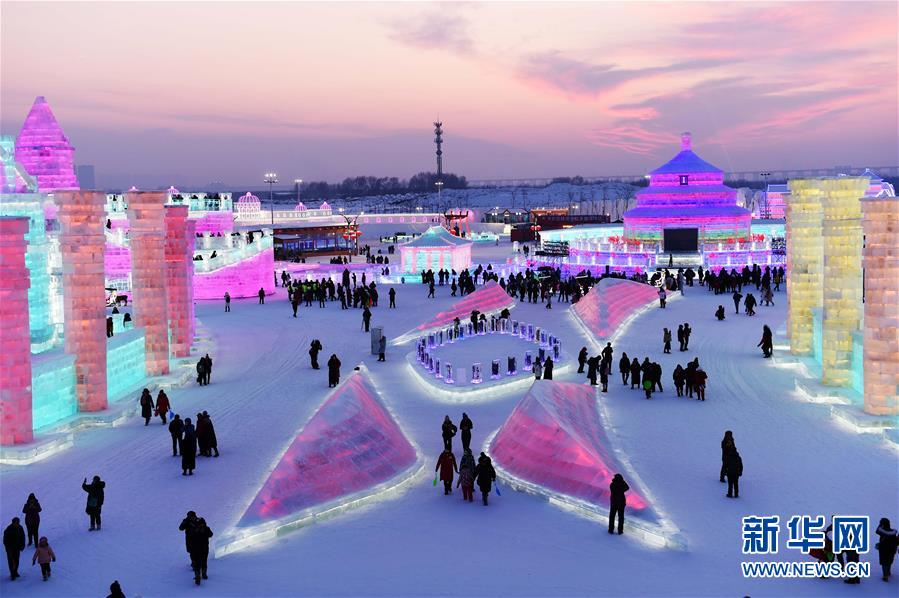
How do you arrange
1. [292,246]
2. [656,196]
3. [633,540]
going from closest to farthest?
[633,540]
[656,196]
[292,246]

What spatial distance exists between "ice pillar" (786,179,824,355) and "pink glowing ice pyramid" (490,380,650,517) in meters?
9.38

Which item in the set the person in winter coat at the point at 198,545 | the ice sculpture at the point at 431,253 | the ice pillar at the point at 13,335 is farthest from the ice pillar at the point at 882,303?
the ice sculpture at the point at 431,253

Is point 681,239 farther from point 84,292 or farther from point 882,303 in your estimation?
point 84,292

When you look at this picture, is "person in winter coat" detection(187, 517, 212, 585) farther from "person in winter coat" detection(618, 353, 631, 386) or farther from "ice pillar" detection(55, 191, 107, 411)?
"person in winter coat" detection(618, 353, 631, 386)

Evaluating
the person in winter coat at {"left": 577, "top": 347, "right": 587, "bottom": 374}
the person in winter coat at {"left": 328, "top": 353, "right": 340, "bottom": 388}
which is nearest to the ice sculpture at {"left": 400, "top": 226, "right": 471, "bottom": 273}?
the person in winter coat at {"left": 577, "top": 347, "right": 587, "bottom": 374}

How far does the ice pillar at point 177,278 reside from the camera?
25156 mm

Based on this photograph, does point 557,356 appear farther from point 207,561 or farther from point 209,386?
point 207,561

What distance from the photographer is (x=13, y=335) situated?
52.7ft

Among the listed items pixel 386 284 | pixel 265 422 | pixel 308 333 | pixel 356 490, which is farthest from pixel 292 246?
pixel 356 490

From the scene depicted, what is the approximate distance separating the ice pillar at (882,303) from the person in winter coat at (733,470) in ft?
17.1

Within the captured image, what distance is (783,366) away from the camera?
23.1 metres

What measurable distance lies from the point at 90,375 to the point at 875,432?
14.3 metres

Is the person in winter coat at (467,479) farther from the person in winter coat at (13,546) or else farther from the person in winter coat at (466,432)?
the person in winter coat at (13,546)

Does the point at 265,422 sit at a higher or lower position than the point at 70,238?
lower
